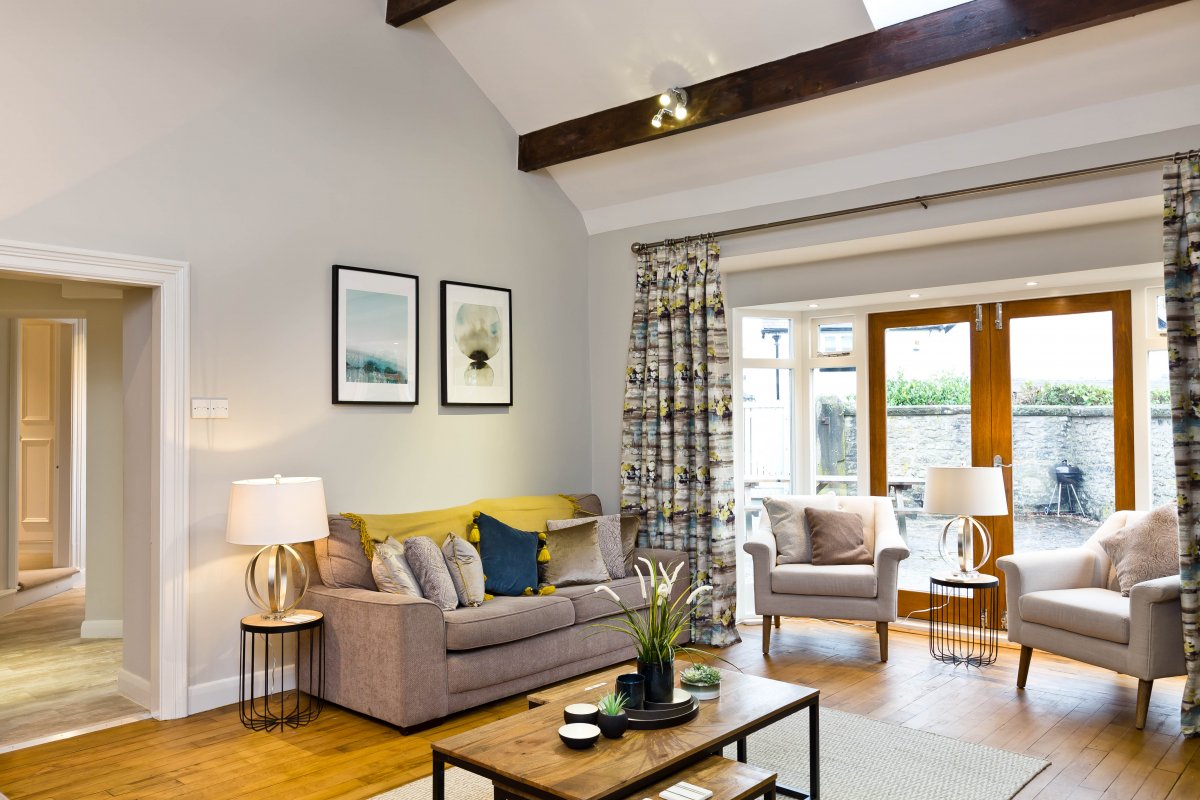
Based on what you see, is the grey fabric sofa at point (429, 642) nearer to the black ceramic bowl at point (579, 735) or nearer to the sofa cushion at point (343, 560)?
the sofa cushion at point (343, 560)

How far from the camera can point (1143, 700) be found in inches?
152

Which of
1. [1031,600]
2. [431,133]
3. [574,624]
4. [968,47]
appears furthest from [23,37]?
[1031,600]

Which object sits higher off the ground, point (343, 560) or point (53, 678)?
point (343, 560)

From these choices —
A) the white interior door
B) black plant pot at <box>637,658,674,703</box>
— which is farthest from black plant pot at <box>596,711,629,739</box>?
the white interior door

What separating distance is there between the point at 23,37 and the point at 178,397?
1.65 meters

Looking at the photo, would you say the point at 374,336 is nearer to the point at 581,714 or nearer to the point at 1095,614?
the point at 581,714

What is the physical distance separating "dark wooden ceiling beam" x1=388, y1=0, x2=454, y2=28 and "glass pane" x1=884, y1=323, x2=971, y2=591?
3.66 metres

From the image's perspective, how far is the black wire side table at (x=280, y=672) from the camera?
396 cm

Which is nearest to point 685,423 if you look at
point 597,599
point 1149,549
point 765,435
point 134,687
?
point 765,435

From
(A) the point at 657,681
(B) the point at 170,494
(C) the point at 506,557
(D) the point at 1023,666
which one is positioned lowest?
(D) the point at 1023,666

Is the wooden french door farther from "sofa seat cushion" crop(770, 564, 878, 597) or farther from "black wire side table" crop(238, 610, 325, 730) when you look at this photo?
"black wire side table" crop(238, 610, 325, 730)

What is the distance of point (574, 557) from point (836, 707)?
1.62m

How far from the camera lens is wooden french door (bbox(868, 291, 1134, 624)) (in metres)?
5.27

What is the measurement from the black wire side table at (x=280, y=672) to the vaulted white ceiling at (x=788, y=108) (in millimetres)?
3440
